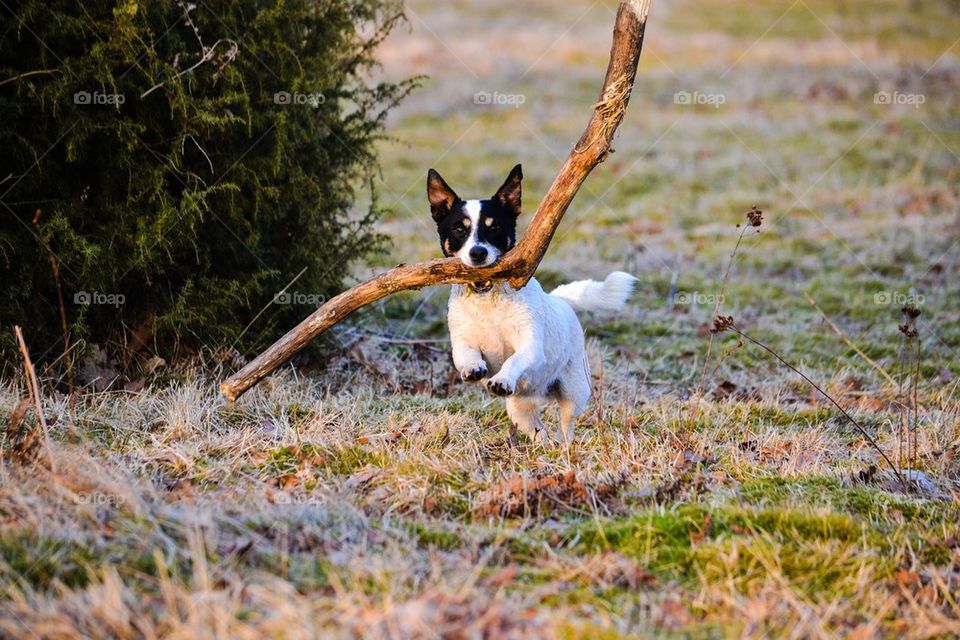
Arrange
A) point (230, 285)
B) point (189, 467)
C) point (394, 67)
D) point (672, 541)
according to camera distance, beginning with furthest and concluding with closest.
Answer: point (394, 67)
point (230, 285)
point (189, 467)
point (672, 541)

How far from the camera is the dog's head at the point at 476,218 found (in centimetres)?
543

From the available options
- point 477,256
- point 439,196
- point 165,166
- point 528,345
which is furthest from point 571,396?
point 165,166

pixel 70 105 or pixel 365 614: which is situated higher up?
pixel 70 105

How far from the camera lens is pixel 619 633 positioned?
10.6ft

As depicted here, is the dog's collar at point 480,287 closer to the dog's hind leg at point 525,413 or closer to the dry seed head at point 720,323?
the dog's hind leg at point 525,413

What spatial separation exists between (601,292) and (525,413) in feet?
3.18

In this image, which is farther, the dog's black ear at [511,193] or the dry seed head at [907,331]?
the dog's black ear at [511,193]

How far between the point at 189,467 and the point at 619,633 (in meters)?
2.38

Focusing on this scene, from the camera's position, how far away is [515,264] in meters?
5.14

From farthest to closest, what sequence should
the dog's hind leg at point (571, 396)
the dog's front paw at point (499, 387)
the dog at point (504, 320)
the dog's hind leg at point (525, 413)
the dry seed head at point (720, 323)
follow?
the dog's hind leg at point (571, 396), the dog's hind leg at point (525, 413), the dog at point (504, 320), the dry seed head at point (720, 323), the dog's front paw at point (499, 387)

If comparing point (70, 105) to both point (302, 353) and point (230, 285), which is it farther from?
point (302, 353)

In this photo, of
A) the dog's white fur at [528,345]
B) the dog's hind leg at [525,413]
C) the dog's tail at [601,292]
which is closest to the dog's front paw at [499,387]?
the dog's white fur at [528,345]

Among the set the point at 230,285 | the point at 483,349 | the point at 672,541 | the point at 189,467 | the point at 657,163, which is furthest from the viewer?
the point at 657,163

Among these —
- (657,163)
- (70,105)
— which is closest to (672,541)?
(70,105)
